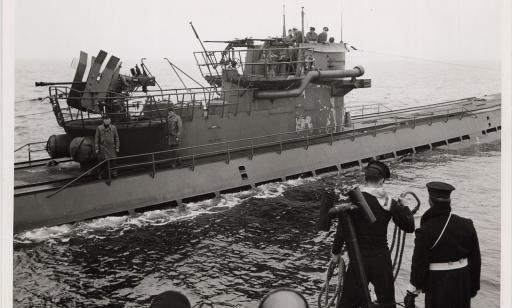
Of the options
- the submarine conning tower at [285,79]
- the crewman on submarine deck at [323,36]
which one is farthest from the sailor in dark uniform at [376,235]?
the crewman on submarine deck at [323,36]

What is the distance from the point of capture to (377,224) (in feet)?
21.3

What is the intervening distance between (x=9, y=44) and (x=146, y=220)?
10.7 metres

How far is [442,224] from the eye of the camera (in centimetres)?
630

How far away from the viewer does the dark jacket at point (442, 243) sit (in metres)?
6.27

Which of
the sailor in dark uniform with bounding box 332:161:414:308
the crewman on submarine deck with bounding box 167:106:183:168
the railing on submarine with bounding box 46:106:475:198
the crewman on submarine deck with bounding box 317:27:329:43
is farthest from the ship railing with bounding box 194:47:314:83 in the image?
the sailor in dark uniform with bounding box 332:161:414:308

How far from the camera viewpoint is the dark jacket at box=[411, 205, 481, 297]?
627 cm

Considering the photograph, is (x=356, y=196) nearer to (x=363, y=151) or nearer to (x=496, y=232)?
(x=496, y=232)

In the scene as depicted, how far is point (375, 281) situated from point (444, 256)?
925 mm

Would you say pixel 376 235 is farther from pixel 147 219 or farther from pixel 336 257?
pixel 147 219

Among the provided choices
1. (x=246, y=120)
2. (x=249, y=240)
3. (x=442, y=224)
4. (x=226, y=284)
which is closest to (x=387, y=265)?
(x=442, y=224)

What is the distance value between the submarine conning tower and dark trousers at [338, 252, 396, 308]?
46.1 ft

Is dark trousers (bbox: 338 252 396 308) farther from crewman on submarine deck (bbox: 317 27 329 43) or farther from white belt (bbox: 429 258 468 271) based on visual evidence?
crewman on submarine deck (bbox: 317 27 329 43)

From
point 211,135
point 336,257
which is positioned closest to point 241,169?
point 211,135

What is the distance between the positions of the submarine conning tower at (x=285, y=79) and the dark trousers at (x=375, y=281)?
14.1 metres
